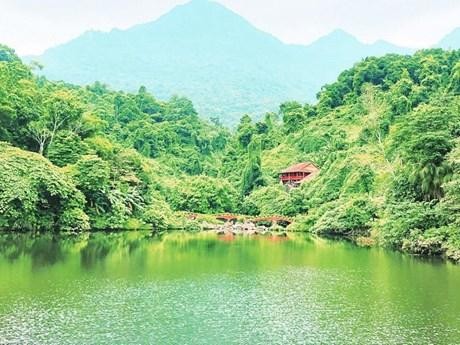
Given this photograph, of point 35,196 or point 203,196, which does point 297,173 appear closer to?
point 203,196

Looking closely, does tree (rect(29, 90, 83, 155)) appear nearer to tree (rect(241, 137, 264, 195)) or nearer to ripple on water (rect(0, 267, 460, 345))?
tree (rect(241, 137, 264, 195))

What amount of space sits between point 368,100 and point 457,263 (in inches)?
1820

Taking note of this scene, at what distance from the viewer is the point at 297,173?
71562 millimetres

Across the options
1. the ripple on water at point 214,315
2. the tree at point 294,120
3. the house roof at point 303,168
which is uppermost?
the tree at point 294,120

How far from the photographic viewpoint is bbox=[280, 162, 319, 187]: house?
70875mm

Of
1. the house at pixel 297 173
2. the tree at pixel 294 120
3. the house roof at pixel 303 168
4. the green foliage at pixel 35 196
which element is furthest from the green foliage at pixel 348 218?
the tree at pixel 294 120

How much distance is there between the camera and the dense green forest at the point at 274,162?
36.2 metres

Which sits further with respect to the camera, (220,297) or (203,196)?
(203,196)

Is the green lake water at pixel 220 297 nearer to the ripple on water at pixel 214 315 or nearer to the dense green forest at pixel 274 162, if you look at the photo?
the ripple on water at pixel 214 315

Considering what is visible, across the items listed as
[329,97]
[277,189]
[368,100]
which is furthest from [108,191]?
[329,97]

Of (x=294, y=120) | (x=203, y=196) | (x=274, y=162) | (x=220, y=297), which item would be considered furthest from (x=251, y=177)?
(x=220, y=297)

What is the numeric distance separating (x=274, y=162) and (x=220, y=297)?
197 feet

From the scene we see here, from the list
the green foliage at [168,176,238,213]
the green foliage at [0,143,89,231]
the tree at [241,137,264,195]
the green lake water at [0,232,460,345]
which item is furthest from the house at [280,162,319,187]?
the green lake water at [0,232,460,345]

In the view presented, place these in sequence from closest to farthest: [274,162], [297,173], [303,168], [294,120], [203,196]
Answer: [203,196], [303,168], [297,173], [274,162], [294,120]
